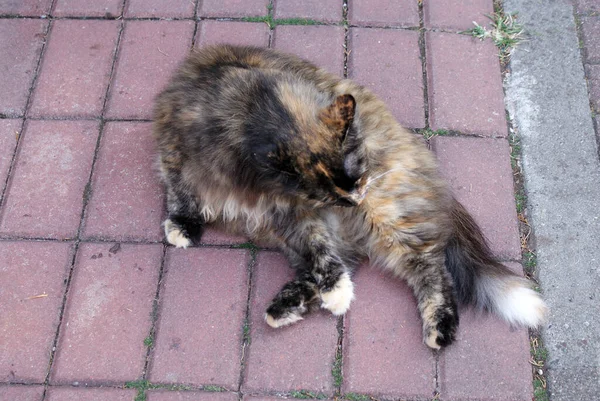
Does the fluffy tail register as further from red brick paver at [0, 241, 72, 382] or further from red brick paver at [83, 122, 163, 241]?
red brick paver at [0, 241, 72, 382]

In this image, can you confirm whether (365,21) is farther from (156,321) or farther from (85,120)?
(156,321)

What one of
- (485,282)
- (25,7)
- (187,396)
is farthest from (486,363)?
(25,7)

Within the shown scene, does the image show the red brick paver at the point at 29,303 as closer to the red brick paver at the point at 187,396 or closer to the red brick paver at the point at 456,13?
the red brick paver at the point at 187,396

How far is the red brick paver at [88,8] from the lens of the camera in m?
3.55

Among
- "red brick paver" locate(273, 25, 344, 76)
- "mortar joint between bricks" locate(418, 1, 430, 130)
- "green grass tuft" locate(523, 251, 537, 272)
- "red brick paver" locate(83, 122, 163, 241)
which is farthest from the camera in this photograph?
"red brick paver" locate(273, 25, 344, 76)

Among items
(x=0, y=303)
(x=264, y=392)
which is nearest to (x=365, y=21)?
(x=264, y=392)

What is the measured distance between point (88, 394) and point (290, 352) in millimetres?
846

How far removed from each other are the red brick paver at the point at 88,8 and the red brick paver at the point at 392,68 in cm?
134

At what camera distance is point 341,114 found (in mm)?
2250

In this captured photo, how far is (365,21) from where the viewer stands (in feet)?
11.4

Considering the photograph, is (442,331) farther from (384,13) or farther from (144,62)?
(144,62)

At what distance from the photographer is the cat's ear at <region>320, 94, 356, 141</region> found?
7.34 ft

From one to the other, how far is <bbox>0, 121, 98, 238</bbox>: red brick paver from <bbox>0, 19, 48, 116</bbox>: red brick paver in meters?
0.18

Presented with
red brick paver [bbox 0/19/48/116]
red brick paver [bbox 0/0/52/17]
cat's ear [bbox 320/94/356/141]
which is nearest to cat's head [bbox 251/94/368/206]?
cat's ear [bbox 320/94/356/141]
